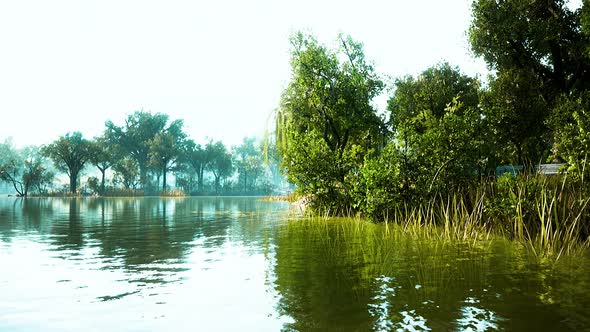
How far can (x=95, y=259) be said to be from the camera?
436 inches

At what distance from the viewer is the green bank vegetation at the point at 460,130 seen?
13.7 metres

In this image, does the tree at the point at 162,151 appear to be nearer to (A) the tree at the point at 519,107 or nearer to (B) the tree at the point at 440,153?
(A) the tree at the point at 519,107

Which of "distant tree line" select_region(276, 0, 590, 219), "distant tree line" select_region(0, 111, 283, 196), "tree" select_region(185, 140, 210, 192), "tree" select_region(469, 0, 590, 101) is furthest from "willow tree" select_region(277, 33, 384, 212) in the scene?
"tree" select_region(185, 140, 210, 192)

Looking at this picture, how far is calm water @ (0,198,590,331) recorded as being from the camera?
6074 millimetres

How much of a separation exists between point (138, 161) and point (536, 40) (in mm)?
80976

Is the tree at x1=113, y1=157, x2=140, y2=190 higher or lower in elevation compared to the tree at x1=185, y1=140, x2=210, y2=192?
lower

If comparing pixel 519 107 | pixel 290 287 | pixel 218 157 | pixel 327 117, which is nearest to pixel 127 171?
pixel 218 157

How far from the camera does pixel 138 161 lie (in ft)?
313

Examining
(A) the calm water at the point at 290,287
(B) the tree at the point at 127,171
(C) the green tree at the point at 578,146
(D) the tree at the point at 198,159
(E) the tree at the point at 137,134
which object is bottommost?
(A) the calm water at the point at 290,287

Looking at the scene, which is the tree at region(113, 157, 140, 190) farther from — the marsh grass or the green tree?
the green tree

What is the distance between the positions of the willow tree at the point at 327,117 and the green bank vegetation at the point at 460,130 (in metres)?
0.06

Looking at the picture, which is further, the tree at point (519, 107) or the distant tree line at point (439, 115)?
the tree at point (519, 107)

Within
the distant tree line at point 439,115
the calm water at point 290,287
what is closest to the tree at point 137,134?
the distant tree line at point 439,115

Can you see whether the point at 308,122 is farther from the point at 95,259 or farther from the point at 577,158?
the point at 95,259
